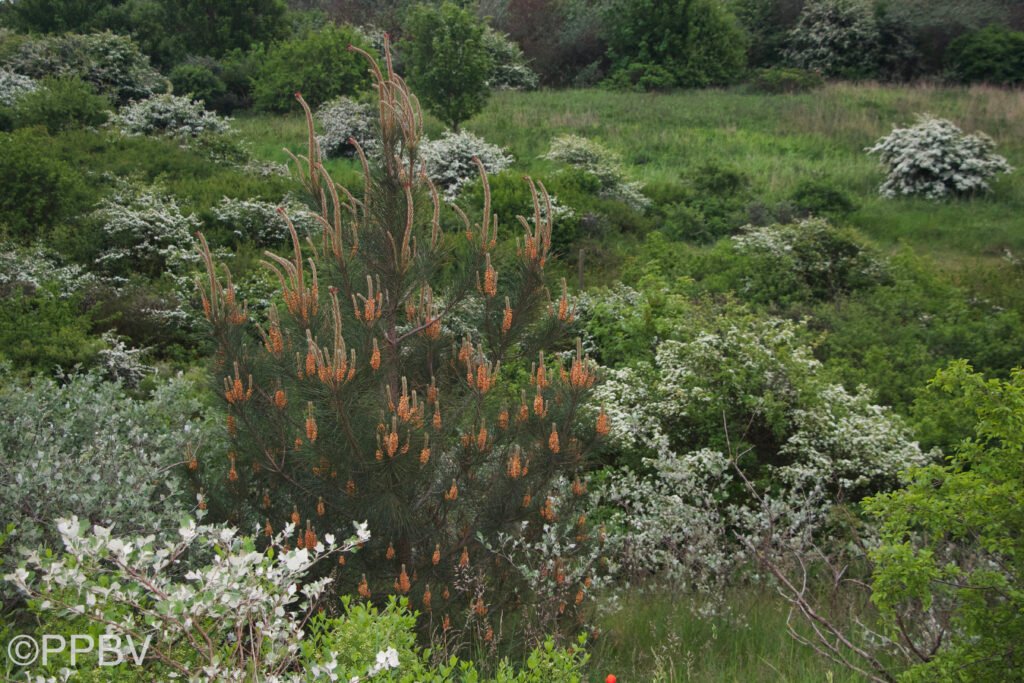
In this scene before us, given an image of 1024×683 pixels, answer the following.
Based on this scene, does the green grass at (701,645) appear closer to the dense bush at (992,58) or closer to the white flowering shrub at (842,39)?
the dense bush at (992,58)

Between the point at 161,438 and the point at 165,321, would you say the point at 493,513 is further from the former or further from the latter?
the point at 165,321

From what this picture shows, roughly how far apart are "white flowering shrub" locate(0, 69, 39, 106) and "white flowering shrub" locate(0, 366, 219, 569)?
1601 centimetres

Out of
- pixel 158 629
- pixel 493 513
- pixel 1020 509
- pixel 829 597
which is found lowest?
pixel 829 597

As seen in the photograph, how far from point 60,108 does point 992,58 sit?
84.4 ft

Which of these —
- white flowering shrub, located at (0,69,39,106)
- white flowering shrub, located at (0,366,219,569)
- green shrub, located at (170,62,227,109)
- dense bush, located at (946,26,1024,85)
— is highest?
dense bush, located at (946,26,1024,85)

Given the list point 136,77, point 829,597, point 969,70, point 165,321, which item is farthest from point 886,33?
point 829,597

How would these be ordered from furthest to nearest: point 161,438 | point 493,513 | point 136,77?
point 136,77
point 161,438
point 493,513

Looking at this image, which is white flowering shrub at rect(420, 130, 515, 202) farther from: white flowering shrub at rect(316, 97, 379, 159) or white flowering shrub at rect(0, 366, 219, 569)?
white flowering shrub at rect(0, 366, 219, 569)

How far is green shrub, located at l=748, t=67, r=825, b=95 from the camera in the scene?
2708cm

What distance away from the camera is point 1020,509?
122 inches

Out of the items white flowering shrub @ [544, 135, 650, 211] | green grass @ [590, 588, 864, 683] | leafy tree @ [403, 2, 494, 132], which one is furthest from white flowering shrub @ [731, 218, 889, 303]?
leafy tree @ [403, 2, 494, 132]

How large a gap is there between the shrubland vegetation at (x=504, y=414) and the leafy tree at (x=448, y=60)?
3090 mm

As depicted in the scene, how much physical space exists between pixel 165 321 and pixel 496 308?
6.27m

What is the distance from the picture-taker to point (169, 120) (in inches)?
720
